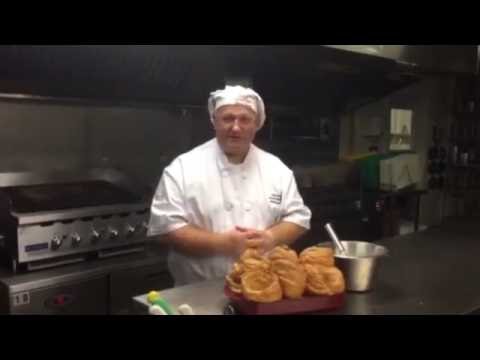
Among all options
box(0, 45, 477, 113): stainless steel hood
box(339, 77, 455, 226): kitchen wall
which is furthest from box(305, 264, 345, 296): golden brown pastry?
box(339, 77, 455, 226): kitchen wall

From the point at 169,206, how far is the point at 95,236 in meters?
0.45

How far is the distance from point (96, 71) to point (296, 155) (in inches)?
55.3

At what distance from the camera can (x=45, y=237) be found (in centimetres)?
155

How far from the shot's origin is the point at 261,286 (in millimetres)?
911

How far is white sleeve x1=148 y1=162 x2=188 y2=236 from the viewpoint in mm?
1359

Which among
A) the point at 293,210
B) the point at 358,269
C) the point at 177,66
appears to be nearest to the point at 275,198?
the point at 293,210

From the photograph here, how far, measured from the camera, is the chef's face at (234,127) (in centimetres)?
141

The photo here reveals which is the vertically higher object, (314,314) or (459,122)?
(459,122)

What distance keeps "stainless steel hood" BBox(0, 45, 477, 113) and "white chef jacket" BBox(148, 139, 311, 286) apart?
466 mm

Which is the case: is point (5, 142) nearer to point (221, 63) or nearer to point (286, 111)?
point (221, 63)

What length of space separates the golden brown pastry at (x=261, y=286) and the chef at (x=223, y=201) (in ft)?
1.27

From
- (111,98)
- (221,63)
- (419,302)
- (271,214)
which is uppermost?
(221,63)

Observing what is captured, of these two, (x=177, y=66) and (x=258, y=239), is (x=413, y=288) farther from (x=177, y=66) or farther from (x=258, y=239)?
(x=177, y=66)
